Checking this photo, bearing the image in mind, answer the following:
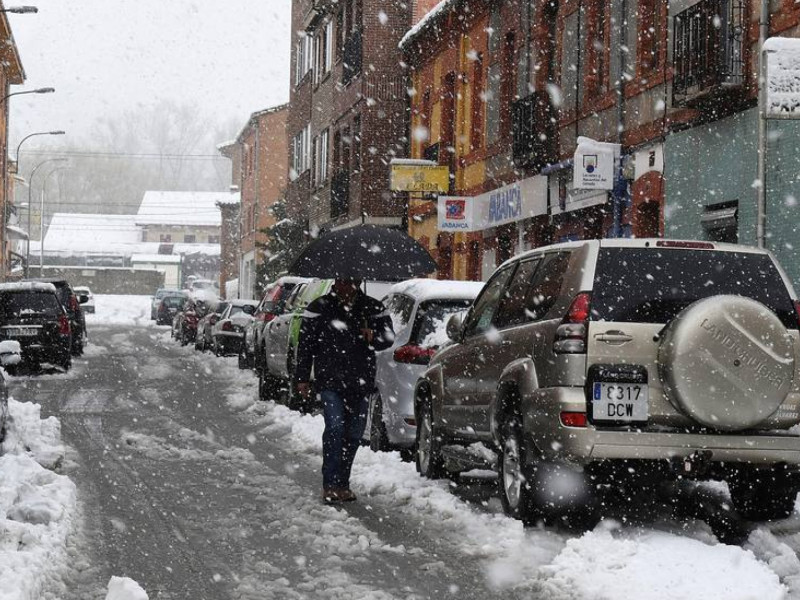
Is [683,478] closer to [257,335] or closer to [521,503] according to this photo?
[521,503]

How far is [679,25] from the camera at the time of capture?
56.5 ft

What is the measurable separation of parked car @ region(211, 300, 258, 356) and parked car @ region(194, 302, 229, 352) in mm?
1367

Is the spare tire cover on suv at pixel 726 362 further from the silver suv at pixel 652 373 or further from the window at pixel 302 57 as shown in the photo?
the window at pixel 302 57

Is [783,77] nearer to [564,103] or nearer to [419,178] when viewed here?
[564,103]

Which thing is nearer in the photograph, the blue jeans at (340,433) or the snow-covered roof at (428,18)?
the blue jeans at (340,433)

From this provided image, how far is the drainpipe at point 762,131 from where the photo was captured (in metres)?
11.8

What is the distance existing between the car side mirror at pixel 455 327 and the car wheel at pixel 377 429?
196cm

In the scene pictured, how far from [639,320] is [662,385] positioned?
41cm

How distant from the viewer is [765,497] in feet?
29.7

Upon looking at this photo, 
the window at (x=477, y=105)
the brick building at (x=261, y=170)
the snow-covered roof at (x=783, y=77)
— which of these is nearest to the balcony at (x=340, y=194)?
the window at (x=477, y=105)

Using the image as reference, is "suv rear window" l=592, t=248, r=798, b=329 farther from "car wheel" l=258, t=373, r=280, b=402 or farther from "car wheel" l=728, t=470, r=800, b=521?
"car wheel" l=258, t=373, r=280, b=402

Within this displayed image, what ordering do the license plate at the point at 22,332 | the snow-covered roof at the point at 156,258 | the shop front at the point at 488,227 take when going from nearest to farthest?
the shop front at the point at 488,227 < the license plate at the point at 22,332 < the snow-covered roof at the point at 156,258

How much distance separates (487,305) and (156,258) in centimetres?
11279

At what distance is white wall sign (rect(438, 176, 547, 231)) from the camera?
80.0ft
